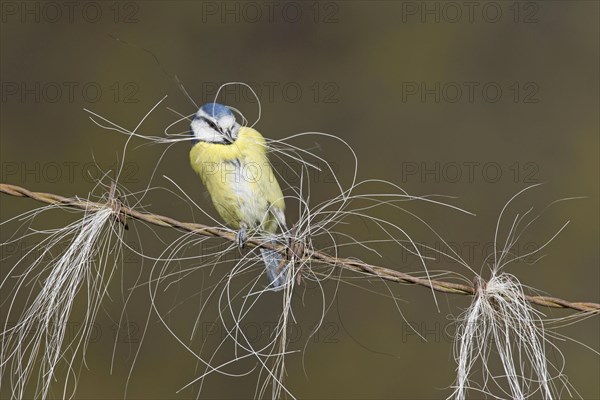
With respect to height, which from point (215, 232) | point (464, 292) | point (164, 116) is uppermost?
point (164, 116)

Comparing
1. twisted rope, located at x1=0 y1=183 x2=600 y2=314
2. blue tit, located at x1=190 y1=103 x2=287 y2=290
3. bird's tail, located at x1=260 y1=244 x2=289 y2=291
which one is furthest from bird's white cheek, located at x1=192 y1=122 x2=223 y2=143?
twisted rope, located at x1=0 y1=183 x2=600 y2=314

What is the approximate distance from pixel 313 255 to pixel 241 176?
0.71 meters

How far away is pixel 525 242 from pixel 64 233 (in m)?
3.36

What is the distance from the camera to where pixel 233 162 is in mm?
2291

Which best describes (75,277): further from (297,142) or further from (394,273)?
(297,142)

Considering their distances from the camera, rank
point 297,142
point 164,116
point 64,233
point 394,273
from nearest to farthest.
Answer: point 394,273
point 64,233
point 297,142
point 164,116

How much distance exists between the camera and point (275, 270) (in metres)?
1.73

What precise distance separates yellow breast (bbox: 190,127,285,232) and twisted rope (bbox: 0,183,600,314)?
61 cm

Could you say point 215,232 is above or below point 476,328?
above

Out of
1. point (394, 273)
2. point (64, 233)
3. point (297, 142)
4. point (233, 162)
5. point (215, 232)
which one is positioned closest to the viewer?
point (394, 273)

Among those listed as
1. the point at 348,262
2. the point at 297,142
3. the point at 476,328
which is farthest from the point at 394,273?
the point at 297,142

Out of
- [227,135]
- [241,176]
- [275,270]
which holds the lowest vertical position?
[275,270]

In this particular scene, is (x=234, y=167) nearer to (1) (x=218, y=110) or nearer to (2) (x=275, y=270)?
(1) (x=218, y=110)

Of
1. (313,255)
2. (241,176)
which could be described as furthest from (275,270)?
(241,176)
